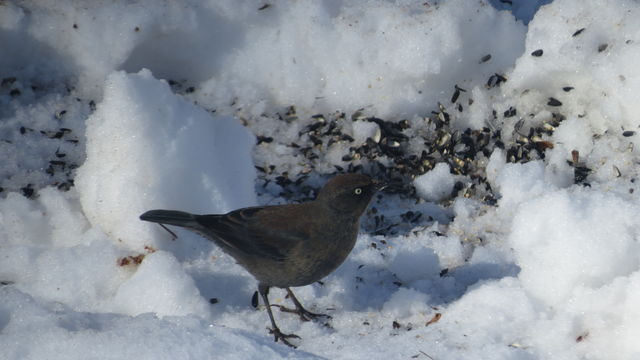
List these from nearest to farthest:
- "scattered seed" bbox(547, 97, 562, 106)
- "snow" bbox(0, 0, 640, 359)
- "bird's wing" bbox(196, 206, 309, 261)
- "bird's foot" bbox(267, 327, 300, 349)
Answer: "snow" bbox(0, 0, 640, 359) → "bird's foot" bbox(267, 327, 300, 349) → "bird's wing" bbox(196, 206, 309, 261) → "scattered seed" bbox(547, 97, 562, 106)

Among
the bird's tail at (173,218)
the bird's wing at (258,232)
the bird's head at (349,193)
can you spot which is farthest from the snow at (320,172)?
the bird's head at (349,193)

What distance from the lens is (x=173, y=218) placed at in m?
4.63

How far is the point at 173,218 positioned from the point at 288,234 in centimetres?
62

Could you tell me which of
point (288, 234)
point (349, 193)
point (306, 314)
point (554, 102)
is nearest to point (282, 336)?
point (306, 314)

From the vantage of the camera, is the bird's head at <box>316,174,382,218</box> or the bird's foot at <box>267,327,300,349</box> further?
the bird's head at <box>316,174,382,218</box>

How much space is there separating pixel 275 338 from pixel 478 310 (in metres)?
1.04

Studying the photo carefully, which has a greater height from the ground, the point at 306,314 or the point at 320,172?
the point at 320,172

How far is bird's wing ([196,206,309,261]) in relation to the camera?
458 cm

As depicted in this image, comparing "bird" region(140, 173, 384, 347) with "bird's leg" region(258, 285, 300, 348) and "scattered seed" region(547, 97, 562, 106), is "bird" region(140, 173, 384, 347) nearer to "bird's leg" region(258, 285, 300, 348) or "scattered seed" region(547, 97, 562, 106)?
"bird's leg" region(258, 285, 300, 348)

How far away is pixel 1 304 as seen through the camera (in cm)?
392

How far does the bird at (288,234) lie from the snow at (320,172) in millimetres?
226

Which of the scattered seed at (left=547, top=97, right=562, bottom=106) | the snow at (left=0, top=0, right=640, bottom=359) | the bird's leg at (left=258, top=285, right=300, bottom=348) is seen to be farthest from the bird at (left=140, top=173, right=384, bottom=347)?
the scattered seed at (left=547, top=97, right=562, bottom=106)

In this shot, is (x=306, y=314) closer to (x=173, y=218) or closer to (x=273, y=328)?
(x=273, y=328)

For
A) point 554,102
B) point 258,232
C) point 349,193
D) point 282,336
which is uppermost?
point 554,102
